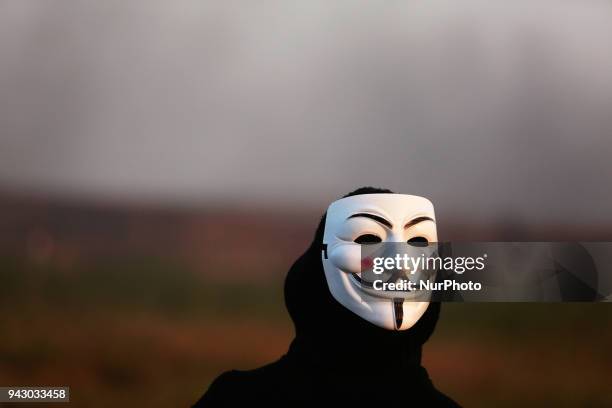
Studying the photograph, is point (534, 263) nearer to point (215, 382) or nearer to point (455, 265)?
point (455, 265)

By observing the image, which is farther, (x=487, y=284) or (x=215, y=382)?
(x=487, y=284)

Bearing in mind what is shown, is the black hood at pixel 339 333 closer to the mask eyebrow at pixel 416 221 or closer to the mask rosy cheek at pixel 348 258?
the mask rosy cheek at pixel 348 258

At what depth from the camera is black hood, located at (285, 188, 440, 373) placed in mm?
1729

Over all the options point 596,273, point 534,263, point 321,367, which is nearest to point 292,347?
point 321,367

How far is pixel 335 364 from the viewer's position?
1.75 m

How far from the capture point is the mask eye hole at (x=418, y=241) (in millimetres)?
1753

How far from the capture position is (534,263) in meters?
2.08

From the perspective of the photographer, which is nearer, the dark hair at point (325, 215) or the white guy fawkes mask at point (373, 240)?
the white guy fawkes mask at point (373, 240)

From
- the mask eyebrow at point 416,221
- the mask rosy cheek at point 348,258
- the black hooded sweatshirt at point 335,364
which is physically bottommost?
the black hooded sweatshirt at point 335,364

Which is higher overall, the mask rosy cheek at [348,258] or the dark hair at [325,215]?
the dark hair at [325,215]

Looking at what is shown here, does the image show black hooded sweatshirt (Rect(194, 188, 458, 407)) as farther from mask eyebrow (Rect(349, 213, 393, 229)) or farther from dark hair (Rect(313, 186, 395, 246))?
mask eyebrow (Rect(349, 213, 393, 229))

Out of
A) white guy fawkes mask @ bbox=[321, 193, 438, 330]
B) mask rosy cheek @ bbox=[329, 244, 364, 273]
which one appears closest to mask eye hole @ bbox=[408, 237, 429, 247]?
white guy fawkes mask @ bbox=[321, 193, 438, 330]

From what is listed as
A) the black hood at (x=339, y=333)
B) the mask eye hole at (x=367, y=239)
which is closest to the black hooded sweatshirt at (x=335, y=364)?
the black hood at (x=339, y=333)

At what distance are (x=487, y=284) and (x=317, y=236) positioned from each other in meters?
0.51
